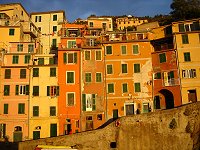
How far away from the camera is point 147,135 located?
3869 centimetres

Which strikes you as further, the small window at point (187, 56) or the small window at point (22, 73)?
the small window at point (22, 73)

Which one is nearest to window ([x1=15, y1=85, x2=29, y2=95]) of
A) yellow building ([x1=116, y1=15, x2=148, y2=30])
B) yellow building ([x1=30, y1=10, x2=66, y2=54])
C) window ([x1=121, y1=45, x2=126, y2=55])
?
window ([x1=121, y1=45, x2=126, y2=55])

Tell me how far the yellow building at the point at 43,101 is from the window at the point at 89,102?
4.65 meters

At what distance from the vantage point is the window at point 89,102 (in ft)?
162

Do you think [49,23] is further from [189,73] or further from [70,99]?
[189,73]

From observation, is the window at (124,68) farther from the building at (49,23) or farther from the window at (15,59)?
the building at (49,23)

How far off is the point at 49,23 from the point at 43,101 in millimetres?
28809

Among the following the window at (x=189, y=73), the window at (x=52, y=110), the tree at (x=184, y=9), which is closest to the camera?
the window at (x=189, y=73)

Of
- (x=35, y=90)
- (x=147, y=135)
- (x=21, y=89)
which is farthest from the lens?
(x=21, y=89)

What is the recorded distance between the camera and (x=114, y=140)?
3884 centimetres

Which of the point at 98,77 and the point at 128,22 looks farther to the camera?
the point at 128,22

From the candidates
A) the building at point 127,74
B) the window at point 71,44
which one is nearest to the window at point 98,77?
the building at point 127,74

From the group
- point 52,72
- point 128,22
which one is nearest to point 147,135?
A: point 52,72

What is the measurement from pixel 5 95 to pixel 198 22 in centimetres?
3511
